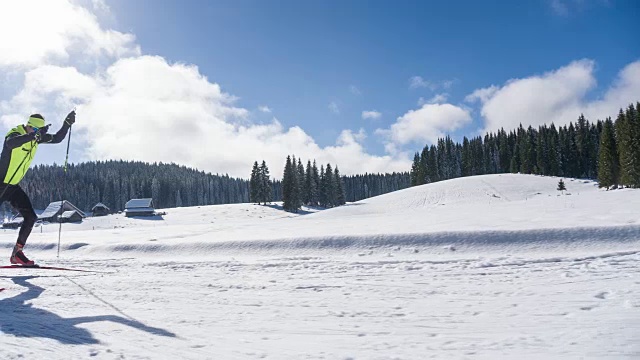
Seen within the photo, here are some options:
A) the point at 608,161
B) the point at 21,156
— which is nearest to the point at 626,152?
the point at 608,161

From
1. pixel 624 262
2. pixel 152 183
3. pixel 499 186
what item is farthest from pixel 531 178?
pixel 152 183

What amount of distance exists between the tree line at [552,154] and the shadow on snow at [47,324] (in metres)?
60.9

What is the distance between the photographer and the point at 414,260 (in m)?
8.34

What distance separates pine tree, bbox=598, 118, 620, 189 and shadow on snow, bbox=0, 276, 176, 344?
69.7m

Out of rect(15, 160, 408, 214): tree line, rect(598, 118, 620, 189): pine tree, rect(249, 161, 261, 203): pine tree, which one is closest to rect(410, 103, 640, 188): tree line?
rect(598, 118, 620, 189): pine tree

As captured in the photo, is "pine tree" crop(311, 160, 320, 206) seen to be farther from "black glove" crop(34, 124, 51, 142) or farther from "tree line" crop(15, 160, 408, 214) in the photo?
"black glove" crop(34, 124, 51, 142)

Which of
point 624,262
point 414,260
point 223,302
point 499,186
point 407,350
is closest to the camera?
point 407,350

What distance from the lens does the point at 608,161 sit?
57.0 m

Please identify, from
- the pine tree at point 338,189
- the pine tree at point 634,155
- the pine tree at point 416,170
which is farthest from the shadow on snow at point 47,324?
the pine tree at point 416,170

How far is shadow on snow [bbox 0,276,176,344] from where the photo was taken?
397 centimetres

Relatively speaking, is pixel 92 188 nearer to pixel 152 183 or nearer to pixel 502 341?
pixel 152 183

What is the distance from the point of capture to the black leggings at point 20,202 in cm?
751

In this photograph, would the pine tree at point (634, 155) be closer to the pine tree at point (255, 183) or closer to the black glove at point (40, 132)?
the black glove at point (40, 132)

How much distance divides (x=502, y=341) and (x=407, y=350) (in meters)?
0.99
